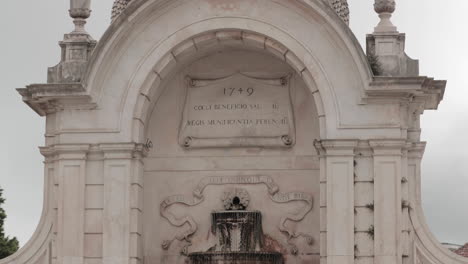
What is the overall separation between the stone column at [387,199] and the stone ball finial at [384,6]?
252 centimetres

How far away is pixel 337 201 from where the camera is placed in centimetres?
2491

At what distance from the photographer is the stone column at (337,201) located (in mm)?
24734

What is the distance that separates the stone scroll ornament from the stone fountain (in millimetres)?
504

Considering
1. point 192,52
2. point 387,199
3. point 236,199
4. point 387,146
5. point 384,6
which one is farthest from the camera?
point 236,199

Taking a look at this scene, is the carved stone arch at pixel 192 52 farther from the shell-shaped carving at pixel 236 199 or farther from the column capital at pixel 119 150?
the shell-shaped carving at pixel 236 199

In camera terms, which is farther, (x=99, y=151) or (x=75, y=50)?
(x=75, y=50)

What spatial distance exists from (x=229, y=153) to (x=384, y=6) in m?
4.17

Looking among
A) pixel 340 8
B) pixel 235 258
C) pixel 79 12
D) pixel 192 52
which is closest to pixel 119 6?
pixel 79 12

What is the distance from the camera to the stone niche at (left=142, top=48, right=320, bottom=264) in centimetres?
2653

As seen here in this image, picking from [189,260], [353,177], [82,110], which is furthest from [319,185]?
[82,110]

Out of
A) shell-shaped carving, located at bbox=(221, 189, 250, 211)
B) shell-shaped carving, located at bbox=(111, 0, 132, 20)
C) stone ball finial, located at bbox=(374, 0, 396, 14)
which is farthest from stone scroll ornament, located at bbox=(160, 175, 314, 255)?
stone ball finial, located at bbox=(374, 0, 396, 14)

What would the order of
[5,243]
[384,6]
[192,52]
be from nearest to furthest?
[384,6]
[192,52]
[5,243]

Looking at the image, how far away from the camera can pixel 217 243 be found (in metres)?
26.3

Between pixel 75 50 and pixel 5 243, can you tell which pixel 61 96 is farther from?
pixel 5 243
